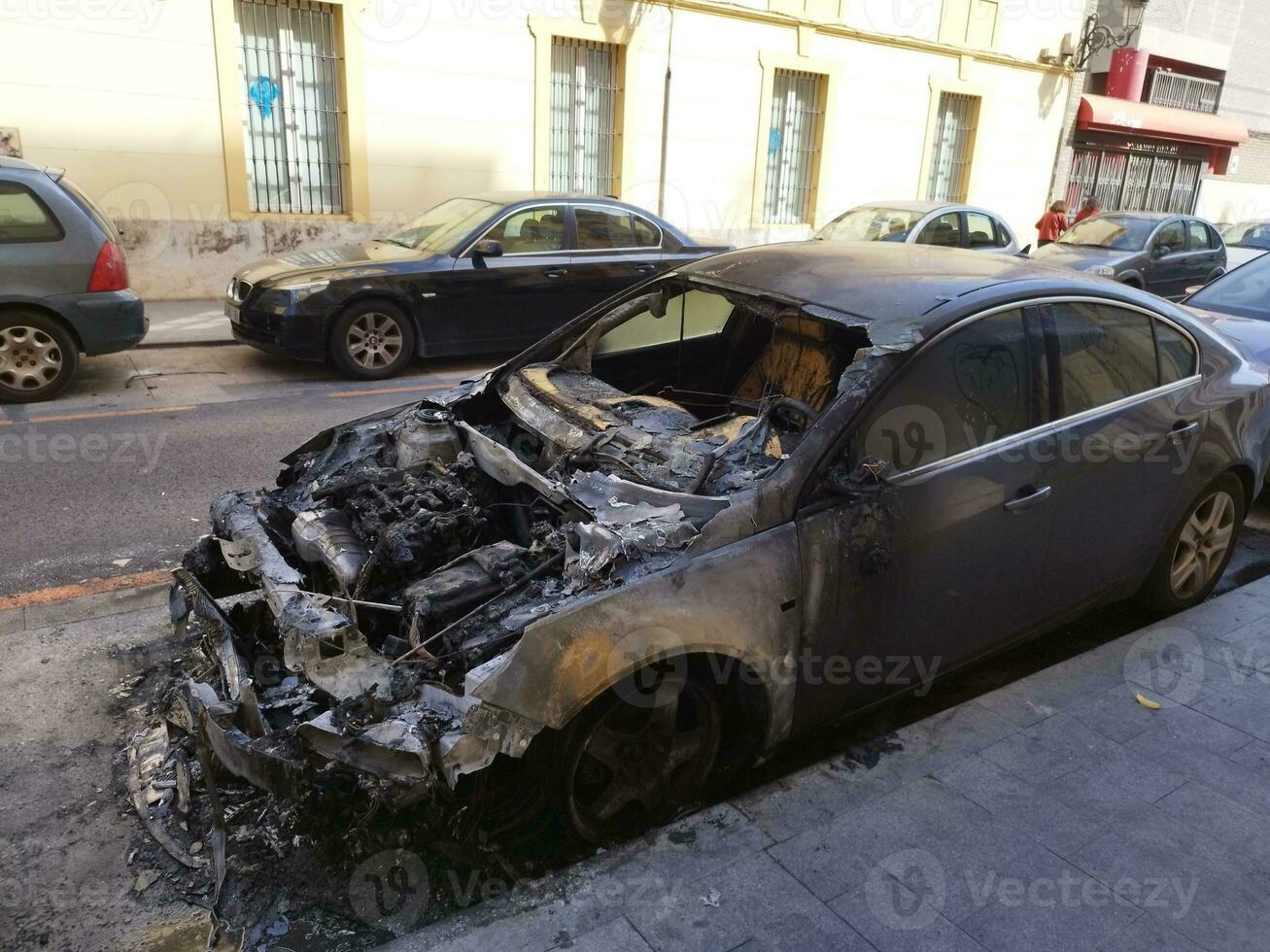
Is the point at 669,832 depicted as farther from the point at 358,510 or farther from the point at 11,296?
the point at 11,296

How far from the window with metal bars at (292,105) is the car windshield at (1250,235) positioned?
16.5 meters

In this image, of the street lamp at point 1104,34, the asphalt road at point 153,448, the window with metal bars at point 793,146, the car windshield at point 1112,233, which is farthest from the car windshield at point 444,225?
the street lamp at point 1104,34

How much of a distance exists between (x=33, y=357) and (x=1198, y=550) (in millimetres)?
8092

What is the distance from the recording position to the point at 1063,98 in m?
20.7

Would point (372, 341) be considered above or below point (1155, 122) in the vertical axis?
below

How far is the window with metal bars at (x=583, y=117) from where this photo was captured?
14.1 meters

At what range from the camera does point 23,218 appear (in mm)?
7309

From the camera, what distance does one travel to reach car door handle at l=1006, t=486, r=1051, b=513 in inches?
132

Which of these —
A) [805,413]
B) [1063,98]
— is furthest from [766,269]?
[1063,98]

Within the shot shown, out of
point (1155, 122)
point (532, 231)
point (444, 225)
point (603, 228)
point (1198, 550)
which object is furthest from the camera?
point (1155, 122)

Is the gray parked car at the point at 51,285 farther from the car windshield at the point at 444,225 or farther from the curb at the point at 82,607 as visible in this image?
the curb at the point at 82,607

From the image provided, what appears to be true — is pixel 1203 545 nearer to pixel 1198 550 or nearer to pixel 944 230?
pixel 1198 550

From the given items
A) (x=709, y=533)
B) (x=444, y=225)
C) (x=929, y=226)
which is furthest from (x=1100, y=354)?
(x=929, y=226)

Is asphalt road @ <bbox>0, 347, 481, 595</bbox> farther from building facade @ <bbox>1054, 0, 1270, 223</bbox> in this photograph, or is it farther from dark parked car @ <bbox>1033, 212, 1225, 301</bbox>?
building facade @ <bbox>1054, 0, 1270, 223</bbox>
